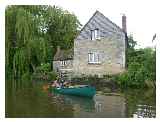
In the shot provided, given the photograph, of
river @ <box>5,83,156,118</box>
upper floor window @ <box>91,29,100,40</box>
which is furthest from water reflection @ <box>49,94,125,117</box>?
upper floor window @ <box>91,29,100,40</box>

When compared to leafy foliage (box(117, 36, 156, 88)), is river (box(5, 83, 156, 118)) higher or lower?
lower

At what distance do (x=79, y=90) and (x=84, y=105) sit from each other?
0.15m

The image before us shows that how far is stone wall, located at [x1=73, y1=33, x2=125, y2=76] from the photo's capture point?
5.28 m

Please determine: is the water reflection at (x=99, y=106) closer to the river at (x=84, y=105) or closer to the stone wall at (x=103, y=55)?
the river at (x=84, y=105)

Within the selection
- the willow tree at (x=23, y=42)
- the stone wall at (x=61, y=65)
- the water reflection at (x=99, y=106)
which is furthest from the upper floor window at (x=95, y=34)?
the water reflection at (x=99, y=106)

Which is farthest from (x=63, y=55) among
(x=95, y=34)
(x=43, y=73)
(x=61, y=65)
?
(x=95, y=34)

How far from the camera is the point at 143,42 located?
523 cm

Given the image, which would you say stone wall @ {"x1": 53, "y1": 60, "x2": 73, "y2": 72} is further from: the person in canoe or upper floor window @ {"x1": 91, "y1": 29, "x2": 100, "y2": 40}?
upper floor window @ {"x1": 91, "y1": 29, "x2": 100, "y2": 40}

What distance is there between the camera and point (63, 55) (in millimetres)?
5266

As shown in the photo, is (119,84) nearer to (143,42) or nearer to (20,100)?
(143,42)

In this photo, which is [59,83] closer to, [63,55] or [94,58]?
[63,55]

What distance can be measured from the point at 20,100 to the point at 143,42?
4.30 ft

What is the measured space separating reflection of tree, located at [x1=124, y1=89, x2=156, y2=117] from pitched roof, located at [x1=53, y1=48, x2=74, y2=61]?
65 centimetres

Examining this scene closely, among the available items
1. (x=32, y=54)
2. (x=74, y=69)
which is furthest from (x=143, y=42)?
(x=32, y=54)
